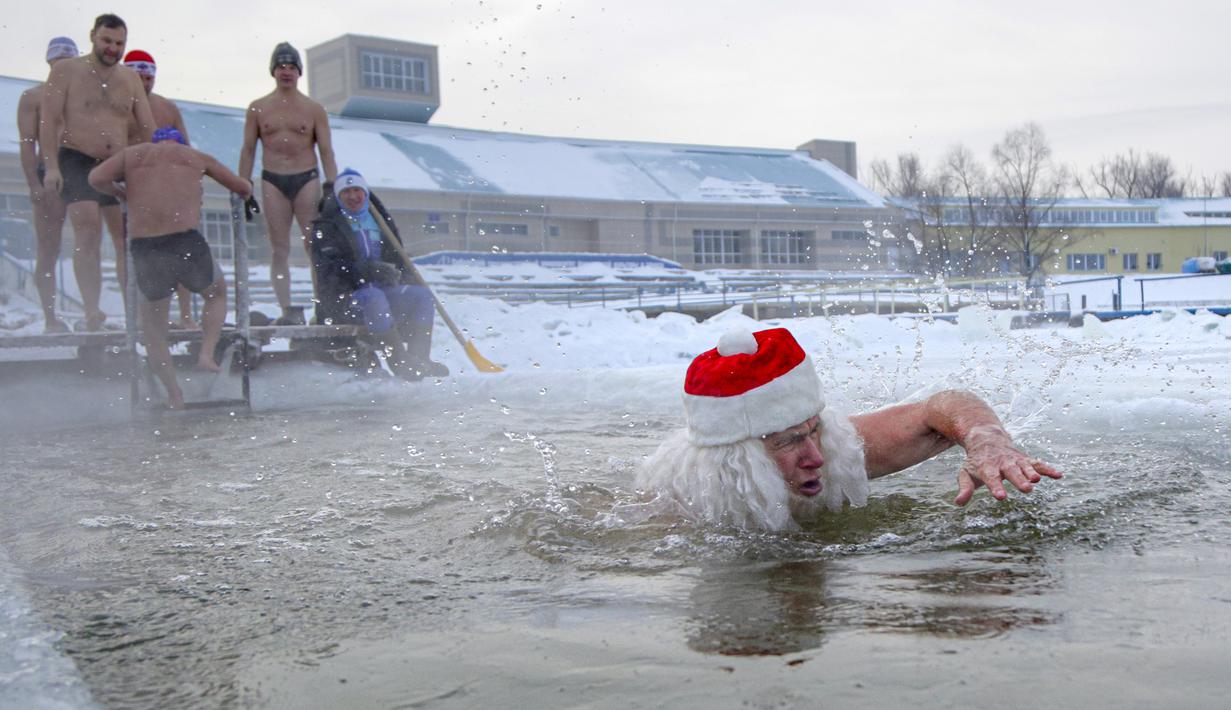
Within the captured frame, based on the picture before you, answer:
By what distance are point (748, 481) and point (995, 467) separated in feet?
2.06

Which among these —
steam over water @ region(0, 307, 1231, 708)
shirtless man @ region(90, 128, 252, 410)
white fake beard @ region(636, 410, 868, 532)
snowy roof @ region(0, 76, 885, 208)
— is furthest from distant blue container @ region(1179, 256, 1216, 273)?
white fake beard @ region(636, 410, 868, 532)

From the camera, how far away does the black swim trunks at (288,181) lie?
9039 millimetres

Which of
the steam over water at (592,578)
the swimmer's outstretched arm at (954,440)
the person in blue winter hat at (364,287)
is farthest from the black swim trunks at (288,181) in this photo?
the swimmer's outstretched arm at (954,440)

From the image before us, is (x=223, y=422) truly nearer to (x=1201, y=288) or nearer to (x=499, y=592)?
(x=499, y=592)

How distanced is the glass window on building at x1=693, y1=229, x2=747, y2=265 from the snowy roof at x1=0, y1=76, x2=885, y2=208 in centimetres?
91

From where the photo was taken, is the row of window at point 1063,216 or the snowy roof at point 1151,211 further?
the snowy roof at point 1151,211

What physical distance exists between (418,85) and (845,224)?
15.1 m

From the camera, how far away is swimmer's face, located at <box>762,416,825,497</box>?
9.89 ft

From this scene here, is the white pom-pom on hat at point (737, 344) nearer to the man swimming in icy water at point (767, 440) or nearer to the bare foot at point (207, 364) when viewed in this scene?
the man swimming in icy water at point (767, 440)

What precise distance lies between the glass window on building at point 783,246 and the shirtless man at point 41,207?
83.2 feet

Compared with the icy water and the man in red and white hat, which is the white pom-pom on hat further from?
the man in red and white hat

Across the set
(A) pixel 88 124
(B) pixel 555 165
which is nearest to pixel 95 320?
(A) pixel 88 124

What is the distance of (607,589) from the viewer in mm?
2482

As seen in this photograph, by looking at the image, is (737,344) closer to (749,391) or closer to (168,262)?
(749,391)
